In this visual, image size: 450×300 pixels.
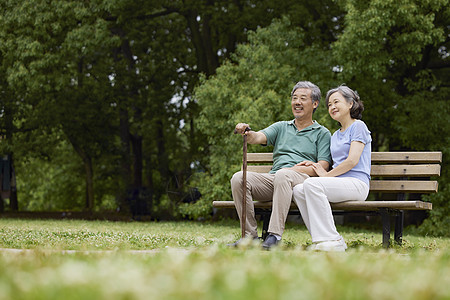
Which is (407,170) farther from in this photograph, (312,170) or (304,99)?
(304,99)

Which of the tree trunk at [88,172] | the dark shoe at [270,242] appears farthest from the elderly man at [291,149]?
the tree trunk at [88,172]

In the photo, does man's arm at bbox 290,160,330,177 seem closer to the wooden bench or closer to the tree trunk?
the wooden bench

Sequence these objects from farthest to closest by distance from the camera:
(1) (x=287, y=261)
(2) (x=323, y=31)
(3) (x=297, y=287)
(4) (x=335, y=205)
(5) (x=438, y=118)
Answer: (2) (x=323, y=31) → (5) (x=438, y=118) → (4) (x=335, y=205) → (1) (x=287, y=261) → (3) (x=297, y=287)

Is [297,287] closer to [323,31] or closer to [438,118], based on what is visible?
[438,118]

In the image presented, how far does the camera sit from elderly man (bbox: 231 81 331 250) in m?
6.15

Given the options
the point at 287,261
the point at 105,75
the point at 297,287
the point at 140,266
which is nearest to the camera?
the point at 297,287

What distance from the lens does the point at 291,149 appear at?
652 cm

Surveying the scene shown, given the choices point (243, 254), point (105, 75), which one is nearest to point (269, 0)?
point (105, 75)

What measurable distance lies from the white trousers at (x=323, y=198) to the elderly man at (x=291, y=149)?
206mm

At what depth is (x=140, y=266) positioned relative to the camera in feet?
9.46

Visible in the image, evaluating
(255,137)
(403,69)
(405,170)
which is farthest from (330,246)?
(403,69)

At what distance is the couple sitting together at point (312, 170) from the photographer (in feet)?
18.7

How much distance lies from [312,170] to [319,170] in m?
0.07

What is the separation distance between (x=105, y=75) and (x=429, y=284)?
22240mm
